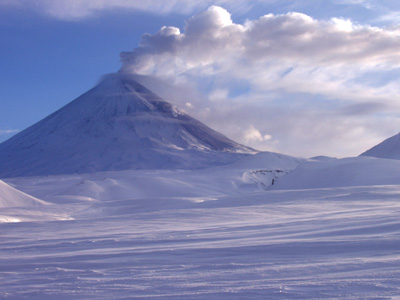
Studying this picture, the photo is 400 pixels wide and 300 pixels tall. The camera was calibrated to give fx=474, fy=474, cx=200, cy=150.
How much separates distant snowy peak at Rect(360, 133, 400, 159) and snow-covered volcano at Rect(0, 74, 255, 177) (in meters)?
37.1

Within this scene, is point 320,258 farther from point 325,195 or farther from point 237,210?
point 325,195

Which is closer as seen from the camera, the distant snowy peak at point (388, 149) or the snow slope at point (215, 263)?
the snow slope at point (215, 263)

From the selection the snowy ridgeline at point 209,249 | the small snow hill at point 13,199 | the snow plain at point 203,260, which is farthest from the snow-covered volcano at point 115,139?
the snow plain at point 203,260

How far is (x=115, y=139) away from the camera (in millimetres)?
113312

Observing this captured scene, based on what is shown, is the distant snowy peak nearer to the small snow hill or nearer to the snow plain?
the small snow hill

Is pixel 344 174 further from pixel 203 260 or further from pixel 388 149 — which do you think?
pixel 388 149

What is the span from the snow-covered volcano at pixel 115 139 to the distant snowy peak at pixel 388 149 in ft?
122

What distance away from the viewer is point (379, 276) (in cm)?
468

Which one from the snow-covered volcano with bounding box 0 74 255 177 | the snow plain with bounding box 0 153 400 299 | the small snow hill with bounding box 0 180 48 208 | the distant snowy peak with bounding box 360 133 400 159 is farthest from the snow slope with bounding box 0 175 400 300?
the snow-covered volcano with bounding box 0 74 255 177

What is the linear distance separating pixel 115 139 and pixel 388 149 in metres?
66.2

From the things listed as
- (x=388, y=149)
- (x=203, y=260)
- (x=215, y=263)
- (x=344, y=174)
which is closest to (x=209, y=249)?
(x=203, y=260)

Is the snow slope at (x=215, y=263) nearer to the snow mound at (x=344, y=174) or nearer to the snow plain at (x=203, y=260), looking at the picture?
the snow plain at (x=203, y=260)

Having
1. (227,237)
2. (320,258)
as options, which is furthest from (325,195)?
(320,258)

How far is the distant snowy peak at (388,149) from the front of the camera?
6303 cm
